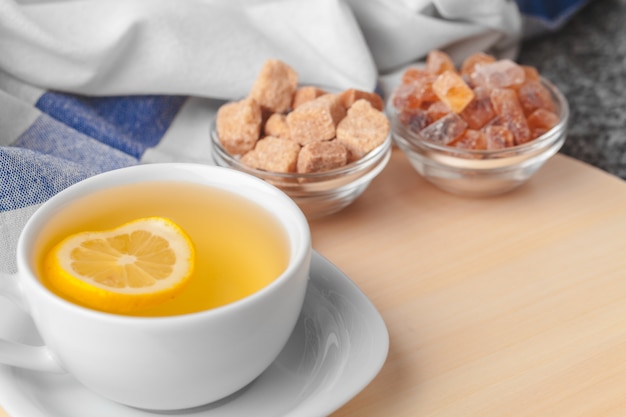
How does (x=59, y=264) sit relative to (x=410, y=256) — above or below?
above

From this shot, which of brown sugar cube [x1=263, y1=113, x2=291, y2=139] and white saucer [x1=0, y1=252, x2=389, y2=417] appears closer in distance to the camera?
white saucer [x1=0, y1=252, x2=389, y2=417]

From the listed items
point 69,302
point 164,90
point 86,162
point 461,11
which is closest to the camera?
point 69,302

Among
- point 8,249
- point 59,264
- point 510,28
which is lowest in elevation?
→ point 510,28

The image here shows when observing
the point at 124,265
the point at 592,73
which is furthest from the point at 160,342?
the point at 592,73

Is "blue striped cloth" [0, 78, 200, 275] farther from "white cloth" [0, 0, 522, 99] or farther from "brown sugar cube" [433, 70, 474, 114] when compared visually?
"brown sugar cube" [433, 70, 474, 114]

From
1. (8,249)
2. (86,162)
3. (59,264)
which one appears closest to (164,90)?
(86,162)

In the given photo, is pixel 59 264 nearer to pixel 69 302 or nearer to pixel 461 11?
pixel 69 302

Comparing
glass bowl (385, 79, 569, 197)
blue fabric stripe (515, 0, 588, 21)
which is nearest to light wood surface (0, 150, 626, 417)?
glass bowl (385, 79, 569, 197)
